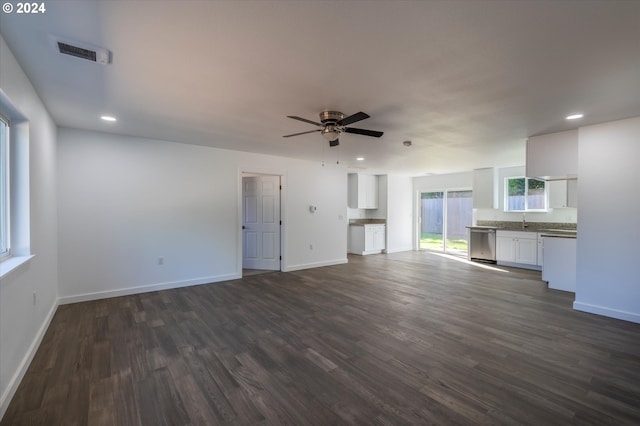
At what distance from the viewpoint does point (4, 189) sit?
241cm

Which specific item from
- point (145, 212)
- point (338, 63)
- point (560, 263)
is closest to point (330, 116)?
point (338, 63)

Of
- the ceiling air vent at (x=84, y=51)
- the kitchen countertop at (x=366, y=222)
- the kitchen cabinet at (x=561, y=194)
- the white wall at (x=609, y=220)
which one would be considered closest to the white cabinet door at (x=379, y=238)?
the kitchen countertop at (x=366, y=222)

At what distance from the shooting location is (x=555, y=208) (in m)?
6.53

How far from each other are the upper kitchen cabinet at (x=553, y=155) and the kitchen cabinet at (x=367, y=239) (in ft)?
15.3

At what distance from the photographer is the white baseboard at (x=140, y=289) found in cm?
411

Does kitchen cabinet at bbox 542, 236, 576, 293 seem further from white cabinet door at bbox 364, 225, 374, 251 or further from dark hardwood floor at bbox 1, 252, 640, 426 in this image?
white cabinet door at bbox 364, 225, 374, 251

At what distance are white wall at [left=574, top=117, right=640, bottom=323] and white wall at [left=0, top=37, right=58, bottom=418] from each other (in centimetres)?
602

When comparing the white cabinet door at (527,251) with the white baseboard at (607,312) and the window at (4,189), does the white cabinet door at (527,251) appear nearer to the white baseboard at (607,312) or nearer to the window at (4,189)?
the white baseboard at (607,312)

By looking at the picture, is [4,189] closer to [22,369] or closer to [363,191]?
[22,369]

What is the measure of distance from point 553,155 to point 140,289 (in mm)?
6754

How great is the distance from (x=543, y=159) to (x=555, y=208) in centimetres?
306

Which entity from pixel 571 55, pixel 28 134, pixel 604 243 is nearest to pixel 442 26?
pixel 571 55

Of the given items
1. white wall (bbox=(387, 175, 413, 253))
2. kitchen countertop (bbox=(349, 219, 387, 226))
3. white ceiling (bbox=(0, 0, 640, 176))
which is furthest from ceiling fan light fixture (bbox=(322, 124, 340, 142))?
white wall (bbox=(387, 175, 413, 253))

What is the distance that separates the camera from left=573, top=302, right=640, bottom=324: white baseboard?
3.47 metres
